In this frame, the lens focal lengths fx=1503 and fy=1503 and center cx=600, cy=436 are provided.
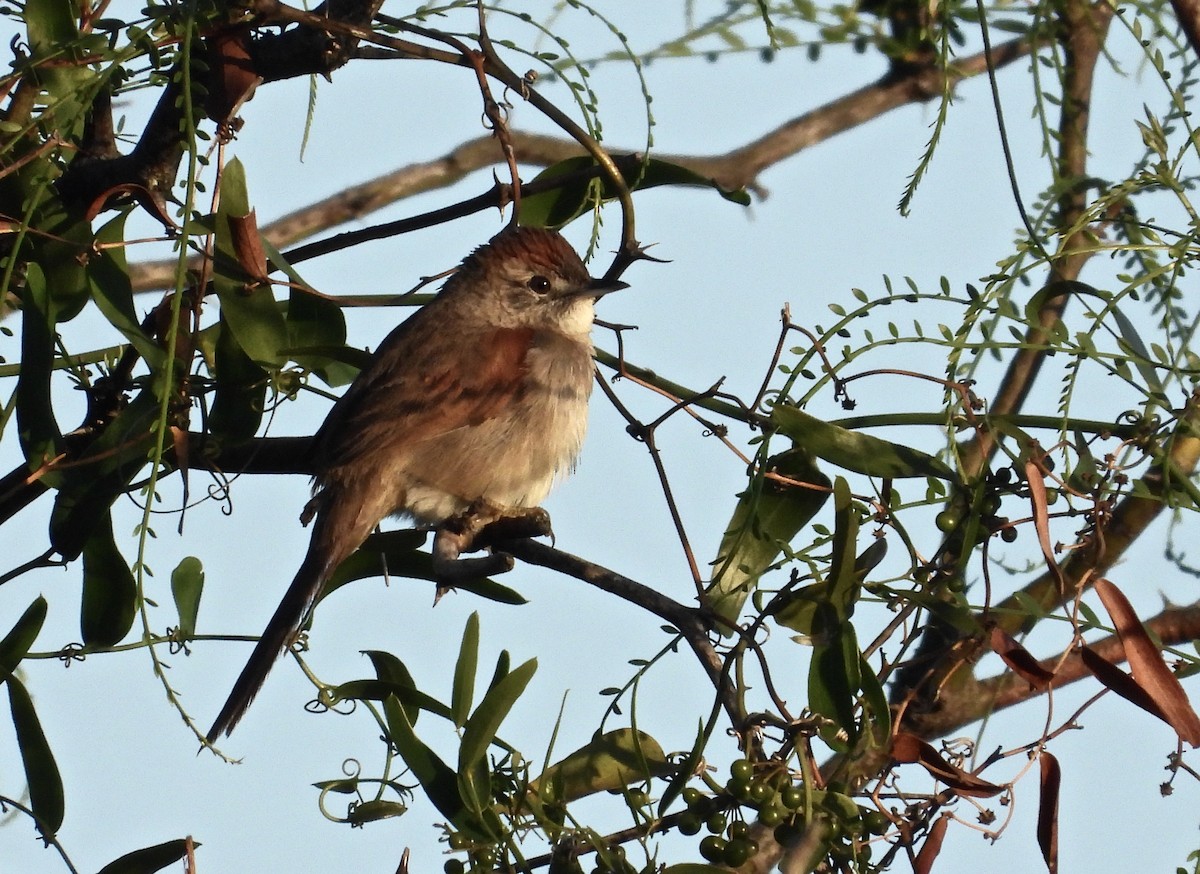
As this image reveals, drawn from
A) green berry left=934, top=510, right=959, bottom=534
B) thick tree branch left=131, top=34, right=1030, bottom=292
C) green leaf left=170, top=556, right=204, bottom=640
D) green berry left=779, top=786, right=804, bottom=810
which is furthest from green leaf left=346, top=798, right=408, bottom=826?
thick tree branch left=131, top=34, right=1030, bottom=292

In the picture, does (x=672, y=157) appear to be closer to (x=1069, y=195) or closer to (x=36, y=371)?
(x=1069, y=195)

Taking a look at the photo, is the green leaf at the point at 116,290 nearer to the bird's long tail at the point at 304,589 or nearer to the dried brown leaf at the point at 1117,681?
the bird's long tail at the point at 304,589

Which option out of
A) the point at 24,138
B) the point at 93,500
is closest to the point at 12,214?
the point at 24,138

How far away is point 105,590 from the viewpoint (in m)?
3.61

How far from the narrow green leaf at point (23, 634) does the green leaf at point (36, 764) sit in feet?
0.15

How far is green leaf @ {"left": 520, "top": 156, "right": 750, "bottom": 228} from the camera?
12.9 feet

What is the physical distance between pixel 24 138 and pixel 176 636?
1.29 metres

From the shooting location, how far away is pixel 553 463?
5551 millimetres

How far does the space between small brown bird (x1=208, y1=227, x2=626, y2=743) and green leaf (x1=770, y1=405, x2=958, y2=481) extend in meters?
1.76

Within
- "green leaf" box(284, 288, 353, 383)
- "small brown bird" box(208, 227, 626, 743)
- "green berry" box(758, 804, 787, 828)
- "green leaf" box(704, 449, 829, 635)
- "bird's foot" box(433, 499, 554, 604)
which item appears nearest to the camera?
"green berry" box(758, 804, 787, 828)

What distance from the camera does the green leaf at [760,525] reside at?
3184 millimetres

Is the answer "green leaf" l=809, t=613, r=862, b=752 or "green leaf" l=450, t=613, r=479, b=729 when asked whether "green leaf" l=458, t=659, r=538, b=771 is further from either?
"green leaf" l=809, t=613, r=862, b=752

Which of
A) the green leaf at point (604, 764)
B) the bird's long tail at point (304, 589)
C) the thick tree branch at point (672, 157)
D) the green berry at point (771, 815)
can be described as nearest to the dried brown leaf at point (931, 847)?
the green berry at point (771, 815)

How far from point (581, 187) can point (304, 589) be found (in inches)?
55.5
